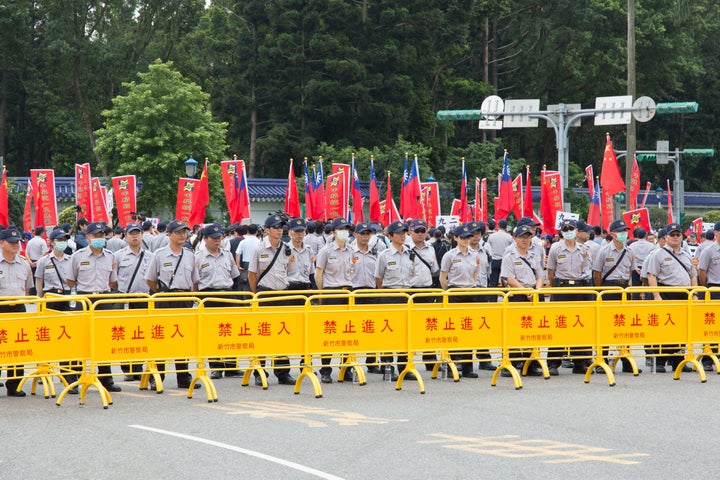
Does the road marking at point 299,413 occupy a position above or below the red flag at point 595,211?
below

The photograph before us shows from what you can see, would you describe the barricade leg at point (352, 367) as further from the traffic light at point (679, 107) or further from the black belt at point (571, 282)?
the traffic light at point (679, 107)

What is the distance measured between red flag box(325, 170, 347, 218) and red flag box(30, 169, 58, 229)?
731cm

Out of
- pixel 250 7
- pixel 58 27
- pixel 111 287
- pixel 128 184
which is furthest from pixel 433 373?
pixel 58 27

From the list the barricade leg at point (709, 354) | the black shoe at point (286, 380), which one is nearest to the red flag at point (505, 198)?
the barricade leg at point (709, 354)

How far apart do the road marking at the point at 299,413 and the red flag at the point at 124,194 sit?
16.4m

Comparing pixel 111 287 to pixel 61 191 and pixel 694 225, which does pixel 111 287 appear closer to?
pixel 694 225

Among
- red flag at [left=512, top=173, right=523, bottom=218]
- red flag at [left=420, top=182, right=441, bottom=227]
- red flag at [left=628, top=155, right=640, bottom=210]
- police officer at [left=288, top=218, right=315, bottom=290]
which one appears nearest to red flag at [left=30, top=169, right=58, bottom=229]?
red flag at [left=420, top=182, right=441, bottom=227]

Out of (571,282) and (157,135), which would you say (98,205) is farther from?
(571,282)

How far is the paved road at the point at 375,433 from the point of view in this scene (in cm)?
822

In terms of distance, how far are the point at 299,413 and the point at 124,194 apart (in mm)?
17594

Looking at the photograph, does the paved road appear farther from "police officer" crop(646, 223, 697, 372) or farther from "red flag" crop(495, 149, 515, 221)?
"red flag" crop(495, 149, 515, 221)

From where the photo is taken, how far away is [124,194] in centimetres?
2744

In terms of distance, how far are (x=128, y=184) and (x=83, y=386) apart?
1625 centimetres

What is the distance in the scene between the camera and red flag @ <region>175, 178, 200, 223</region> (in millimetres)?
27422
